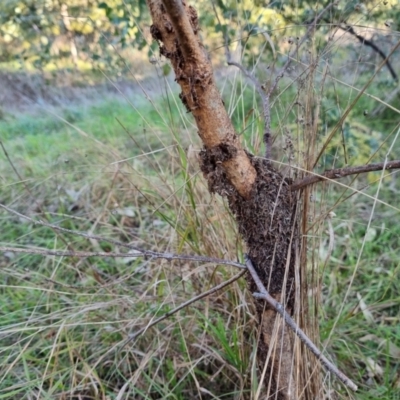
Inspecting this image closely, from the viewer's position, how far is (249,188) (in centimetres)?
66

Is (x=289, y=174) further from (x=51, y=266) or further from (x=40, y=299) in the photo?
(x=51, y=266)

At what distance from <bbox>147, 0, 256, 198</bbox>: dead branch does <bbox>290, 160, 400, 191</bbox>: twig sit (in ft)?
0.29

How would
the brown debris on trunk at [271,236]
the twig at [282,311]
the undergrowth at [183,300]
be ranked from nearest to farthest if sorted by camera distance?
the twig at [282,311] < the brown debris on trunk at [271,236] < the undergrowth at [183,300]

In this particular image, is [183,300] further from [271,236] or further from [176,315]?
[271,236]

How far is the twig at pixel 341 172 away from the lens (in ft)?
1.80

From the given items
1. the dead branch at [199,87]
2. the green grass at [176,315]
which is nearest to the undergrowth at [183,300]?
the green grass at [176,315]

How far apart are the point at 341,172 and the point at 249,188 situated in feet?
0.46

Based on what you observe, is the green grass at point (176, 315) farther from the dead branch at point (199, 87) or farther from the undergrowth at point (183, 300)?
the dead branch at point (199, 87)

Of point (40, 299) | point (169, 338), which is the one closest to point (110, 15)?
point (40, 299)

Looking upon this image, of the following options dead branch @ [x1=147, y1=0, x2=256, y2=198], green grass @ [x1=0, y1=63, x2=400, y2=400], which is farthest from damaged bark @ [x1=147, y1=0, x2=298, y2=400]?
green grass @ [x1=0, y1=63, x2=400, y2=400]

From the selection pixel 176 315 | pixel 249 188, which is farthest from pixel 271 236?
pixel 176 315

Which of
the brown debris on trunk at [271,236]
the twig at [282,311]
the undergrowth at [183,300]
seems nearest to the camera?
the twig at [282,311]

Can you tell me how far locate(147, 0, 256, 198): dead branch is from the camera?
0.55 m

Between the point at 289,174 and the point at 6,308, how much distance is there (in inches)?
37.2
